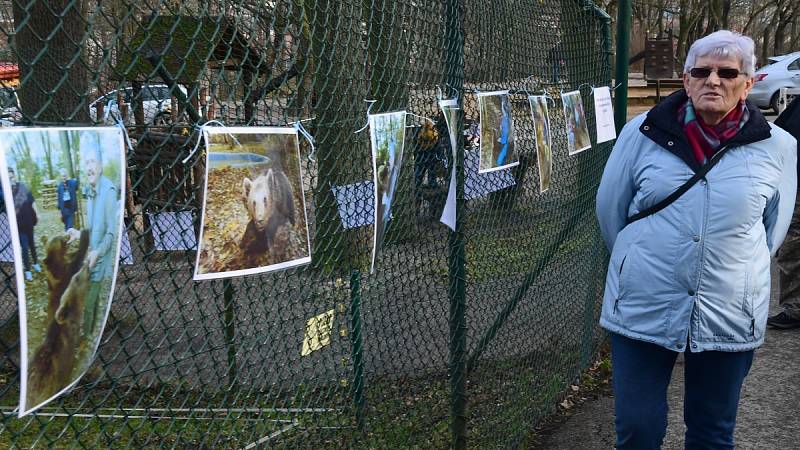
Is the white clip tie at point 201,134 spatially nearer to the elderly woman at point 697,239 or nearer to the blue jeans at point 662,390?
the elderly woman at point 697,239

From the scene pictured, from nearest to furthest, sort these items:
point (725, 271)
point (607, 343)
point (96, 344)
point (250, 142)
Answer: point (96, 344) → point (250, 142) → point (725, 271) → point (607, 343)

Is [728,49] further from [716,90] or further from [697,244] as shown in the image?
[697,244]

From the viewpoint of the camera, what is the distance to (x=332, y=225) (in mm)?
2732

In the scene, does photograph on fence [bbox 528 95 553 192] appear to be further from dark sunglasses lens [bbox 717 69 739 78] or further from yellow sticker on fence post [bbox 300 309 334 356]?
yellow sticker on fence post [bbox 300 309 334 356]

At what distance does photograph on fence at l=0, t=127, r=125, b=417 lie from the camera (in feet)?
4.57

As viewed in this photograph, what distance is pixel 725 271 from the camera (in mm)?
2967

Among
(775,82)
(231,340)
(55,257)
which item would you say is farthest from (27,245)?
(775,82)

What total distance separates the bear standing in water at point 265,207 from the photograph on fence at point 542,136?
80.9 inches

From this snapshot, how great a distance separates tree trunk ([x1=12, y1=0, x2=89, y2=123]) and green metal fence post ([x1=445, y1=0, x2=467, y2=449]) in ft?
4.64

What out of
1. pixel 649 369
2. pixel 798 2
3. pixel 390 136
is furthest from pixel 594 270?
pixel 798 2

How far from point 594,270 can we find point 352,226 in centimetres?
318

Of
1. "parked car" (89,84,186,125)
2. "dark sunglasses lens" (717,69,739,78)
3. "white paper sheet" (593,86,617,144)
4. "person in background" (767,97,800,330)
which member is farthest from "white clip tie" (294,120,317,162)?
"person in background" (767,97,800,330)

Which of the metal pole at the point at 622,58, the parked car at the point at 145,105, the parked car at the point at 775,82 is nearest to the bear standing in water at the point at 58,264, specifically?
the parked car at the point at 145,105

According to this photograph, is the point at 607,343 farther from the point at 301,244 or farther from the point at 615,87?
the point at 301,244
